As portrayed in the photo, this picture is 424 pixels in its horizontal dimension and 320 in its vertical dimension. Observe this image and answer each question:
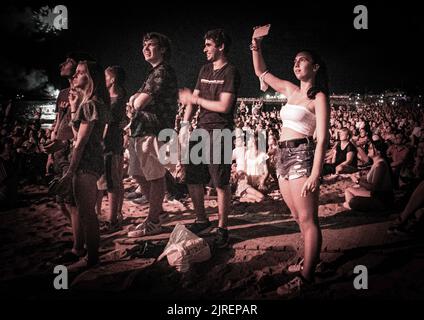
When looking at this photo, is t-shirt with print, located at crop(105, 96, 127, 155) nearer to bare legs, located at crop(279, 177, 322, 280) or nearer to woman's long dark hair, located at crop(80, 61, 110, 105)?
woman's long dark hair, located at crop(80, 61, 110, 105)

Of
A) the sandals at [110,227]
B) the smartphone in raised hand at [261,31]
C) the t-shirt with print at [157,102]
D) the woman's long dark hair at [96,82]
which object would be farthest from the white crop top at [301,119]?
the sandals at [110,227]

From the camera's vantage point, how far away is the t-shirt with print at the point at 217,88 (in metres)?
3.54

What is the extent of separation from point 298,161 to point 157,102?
7.03ft

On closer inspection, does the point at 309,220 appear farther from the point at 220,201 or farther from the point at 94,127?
the point at 94,127

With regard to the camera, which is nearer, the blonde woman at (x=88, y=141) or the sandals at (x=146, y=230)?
the blonde woman at (x=88, y=141)

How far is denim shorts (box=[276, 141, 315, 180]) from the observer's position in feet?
8.86

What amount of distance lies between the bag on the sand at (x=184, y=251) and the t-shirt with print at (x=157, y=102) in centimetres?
146

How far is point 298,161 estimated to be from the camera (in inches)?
107

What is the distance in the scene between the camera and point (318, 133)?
253 cm

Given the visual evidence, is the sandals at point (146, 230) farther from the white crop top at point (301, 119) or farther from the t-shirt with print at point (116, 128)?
the white crop top at point (301, 119)

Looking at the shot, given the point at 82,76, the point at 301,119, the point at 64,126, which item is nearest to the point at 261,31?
the point at 301,119
